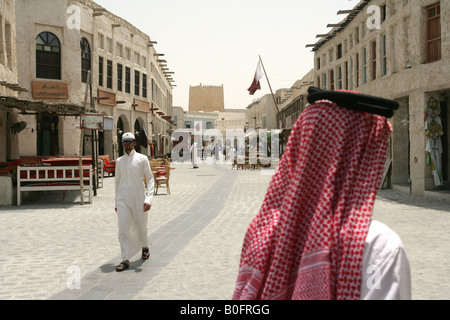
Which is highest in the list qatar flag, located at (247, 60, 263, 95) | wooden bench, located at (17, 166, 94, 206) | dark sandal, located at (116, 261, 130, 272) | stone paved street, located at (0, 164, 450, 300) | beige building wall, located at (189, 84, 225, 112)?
beige building wall, located at (189, 84, 225, 112)

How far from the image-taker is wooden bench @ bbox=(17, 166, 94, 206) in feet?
44.5

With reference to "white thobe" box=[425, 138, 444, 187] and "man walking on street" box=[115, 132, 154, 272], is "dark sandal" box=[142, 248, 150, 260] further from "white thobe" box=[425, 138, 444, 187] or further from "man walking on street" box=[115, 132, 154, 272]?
"white thobe" box=[425, 138, 444, 187]

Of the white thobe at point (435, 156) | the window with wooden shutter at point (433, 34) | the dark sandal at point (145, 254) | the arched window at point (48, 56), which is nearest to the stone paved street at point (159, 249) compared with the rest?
the dark sandal at point (145, 254)

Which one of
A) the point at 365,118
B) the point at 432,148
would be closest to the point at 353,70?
the point at 432,148

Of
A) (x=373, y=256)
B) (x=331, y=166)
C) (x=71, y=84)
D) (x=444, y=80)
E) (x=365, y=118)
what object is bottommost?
(x=373, y=256)

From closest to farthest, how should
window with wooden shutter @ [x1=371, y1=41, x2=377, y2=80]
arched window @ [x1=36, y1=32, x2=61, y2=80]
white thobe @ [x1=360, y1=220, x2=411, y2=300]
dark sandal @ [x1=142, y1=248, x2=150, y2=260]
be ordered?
white thobe @ [x1=360, y1=220, x2=411, y2=300]
dark sandal @ [x1=142, y1=248, x2=150, y2=260]
window with wooden shutter @ [x1=371, y1=41, x2=377, y2=80]
arched window @ [x1=36, y1=32, x2=61, y2=80]

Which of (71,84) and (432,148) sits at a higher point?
(71,84)

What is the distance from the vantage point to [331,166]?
1.72 m

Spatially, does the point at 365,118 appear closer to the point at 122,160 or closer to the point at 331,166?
the point at 331,166

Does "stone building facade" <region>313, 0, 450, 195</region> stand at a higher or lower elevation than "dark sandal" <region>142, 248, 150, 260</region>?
higher

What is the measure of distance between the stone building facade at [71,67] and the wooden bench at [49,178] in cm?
491

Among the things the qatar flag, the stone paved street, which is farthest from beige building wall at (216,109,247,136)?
the stone paved street

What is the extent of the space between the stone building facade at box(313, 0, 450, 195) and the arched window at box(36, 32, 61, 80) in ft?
51.4
